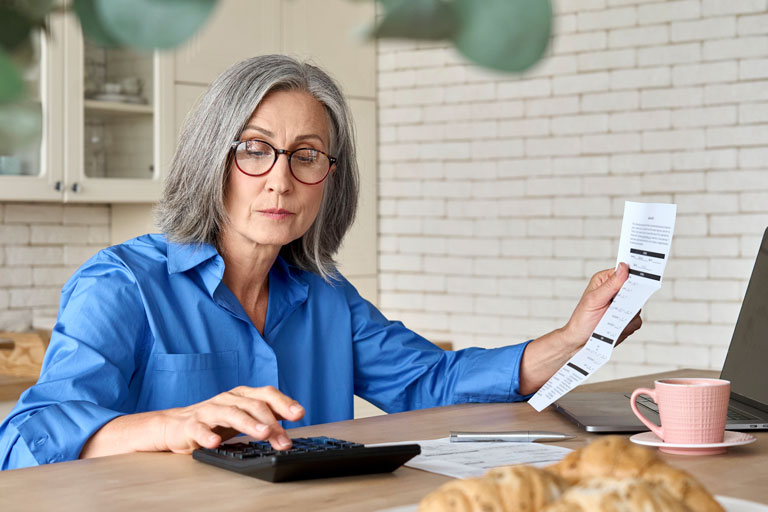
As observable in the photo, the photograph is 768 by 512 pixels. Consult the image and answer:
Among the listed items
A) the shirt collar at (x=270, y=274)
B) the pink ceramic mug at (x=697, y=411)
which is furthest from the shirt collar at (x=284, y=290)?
the pink ceramic mug at (x=697, y=411)

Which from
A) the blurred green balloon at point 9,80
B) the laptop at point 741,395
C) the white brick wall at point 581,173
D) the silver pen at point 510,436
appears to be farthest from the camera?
the white brick wall at point 581,173

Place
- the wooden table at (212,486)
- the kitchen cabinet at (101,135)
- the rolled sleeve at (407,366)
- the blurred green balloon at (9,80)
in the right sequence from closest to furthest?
the blurred green balloon at (9,80) < the wooden table at (212,486) < the rolled sleeve at (407,366) < the kitchen cabinet at (101,135)

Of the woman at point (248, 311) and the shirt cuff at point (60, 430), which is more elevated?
the woman at point (248, 311)

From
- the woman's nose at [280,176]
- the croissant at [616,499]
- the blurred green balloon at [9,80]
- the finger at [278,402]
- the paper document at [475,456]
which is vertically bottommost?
the paper document at [475,456]

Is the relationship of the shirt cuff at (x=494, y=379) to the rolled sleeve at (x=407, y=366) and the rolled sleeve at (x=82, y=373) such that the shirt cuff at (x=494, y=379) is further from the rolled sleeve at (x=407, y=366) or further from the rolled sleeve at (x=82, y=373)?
the rolled sleeve at (x=82, y=373)

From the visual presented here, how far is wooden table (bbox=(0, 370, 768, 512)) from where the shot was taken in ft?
3.43

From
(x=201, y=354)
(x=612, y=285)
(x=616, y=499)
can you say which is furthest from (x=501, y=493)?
(x=201, y=354)

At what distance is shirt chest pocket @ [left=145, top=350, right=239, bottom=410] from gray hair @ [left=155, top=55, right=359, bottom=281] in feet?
0.83

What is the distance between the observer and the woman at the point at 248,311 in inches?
62.7

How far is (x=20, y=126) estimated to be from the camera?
27 cm

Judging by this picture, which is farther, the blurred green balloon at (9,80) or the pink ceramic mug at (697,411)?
the pink ceramic mug at (697,411)

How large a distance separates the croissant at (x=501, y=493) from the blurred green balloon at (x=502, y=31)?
411mm

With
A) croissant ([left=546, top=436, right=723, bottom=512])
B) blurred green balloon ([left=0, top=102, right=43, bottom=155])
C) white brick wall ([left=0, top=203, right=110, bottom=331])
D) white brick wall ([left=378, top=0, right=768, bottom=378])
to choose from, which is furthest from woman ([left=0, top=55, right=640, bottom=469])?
white brick wall ([left=0, top=203, right=110, bottom=331])

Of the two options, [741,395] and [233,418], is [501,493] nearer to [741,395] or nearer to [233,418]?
[233,418]
